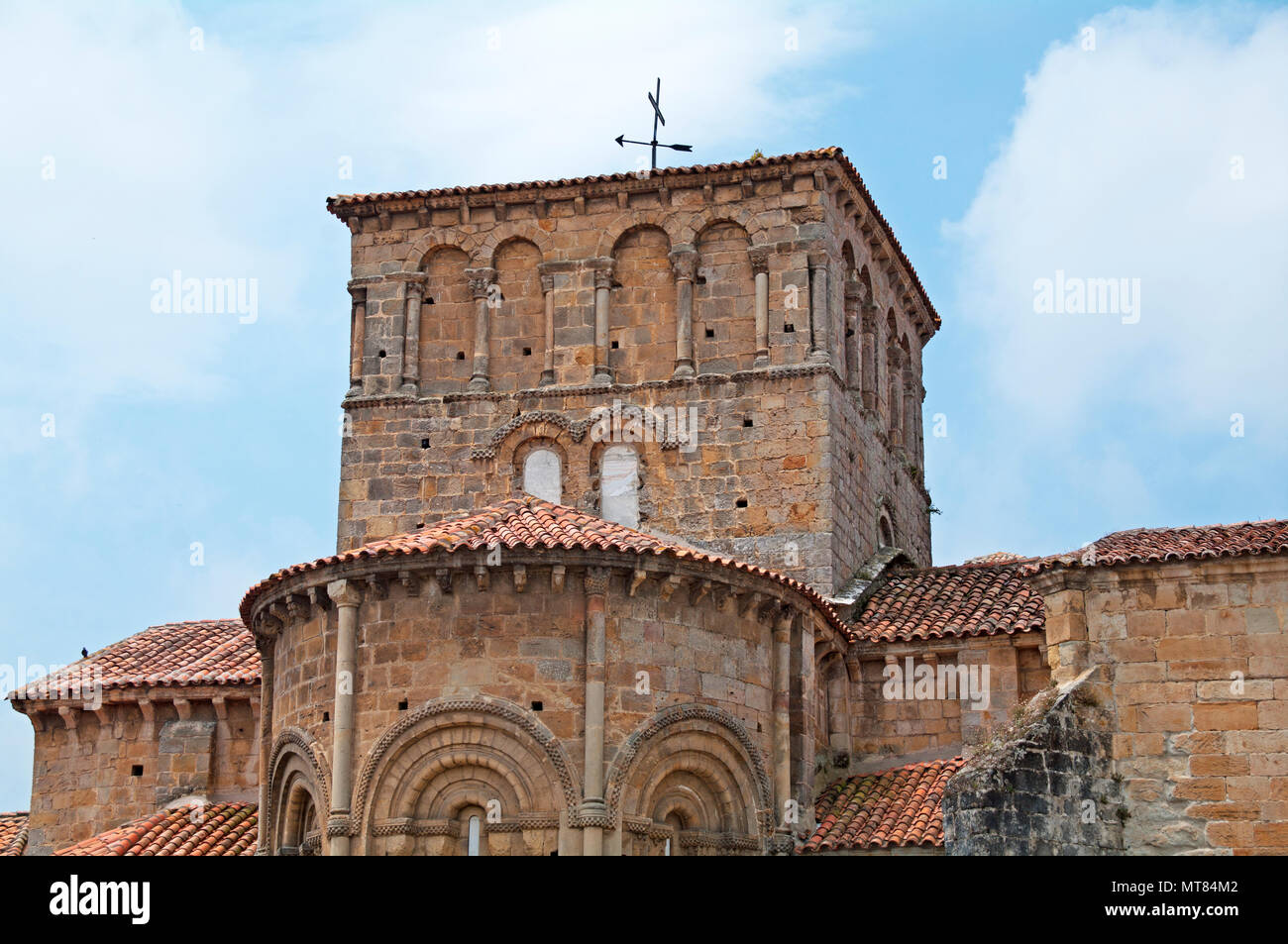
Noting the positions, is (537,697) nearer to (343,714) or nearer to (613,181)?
(343,714)

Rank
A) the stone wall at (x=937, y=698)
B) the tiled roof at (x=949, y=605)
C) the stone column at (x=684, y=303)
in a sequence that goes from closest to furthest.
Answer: the stone wall at (x=937, y=698) → the tiled roof at (x=949, y=605) → the stone column at (x=684, y=303)

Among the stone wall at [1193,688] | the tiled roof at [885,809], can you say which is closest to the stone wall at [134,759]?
the tiled roof at [885,809]

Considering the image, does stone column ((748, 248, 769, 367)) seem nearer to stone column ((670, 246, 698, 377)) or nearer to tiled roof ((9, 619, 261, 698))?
stone column ((670, 246, 698, 377))

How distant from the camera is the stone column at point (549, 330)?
Result: 87.3 ft

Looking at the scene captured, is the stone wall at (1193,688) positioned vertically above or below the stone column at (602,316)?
below

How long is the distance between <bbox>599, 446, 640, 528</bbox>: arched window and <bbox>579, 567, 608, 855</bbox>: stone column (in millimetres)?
5824

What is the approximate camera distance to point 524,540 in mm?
19906

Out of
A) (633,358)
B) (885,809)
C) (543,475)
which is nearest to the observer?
(885,809)

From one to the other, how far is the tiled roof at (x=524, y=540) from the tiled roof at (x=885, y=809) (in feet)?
7.86

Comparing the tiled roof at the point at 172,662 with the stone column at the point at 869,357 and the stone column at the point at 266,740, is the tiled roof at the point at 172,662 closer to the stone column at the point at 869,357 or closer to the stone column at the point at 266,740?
the stone column at the point at 266,740

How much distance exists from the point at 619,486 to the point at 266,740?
639cm

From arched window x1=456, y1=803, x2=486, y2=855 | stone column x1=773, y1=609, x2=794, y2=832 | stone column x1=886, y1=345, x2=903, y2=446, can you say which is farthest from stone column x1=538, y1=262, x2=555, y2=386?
arched window x1=456, y1=803, x2=486, y2=855

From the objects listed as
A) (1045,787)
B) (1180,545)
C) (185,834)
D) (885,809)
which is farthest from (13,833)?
(1180,545)
